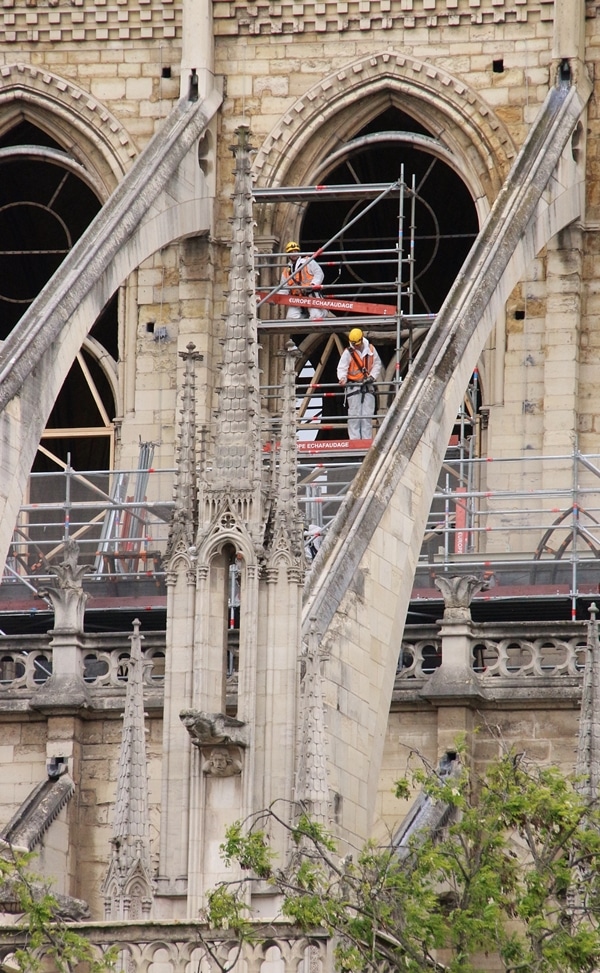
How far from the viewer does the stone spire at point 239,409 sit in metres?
21.7

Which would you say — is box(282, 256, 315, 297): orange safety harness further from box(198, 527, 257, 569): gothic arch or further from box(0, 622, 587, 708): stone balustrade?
box(198, 527, 257, 569): gothic arch

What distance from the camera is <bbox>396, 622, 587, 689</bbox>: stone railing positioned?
28.7 metres

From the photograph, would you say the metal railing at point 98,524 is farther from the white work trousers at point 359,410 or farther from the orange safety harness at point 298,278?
the orange safety harness at point 298,278

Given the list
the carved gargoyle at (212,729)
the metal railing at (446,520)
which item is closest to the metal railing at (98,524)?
the metal railing at (446,520)

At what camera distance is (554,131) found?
32875 mm

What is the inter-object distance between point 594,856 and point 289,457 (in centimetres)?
369

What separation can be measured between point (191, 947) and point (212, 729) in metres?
1.51

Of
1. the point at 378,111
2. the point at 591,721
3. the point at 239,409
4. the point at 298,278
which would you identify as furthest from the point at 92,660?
the point at 239,409

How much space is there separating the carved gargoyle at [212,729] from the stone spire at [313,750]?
41cm

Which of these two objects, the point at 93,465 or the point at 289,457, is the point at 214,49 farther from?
the point at 289,457

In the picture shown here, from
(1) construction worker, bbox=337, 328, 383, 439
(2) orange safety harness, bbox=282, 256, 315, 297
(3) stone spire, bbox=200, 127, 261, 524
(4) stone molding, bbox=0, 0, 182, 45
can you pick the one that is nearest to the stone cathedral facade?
(4) stone molding, bbox=0, 0, 182, 45

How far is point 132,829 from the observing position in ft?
71.8

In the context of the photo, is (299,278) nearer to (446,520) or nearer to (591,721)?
(446,520)

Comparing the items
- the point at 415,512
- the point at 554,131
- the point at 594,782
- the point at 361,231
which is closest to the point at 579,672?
the point at 415,512
